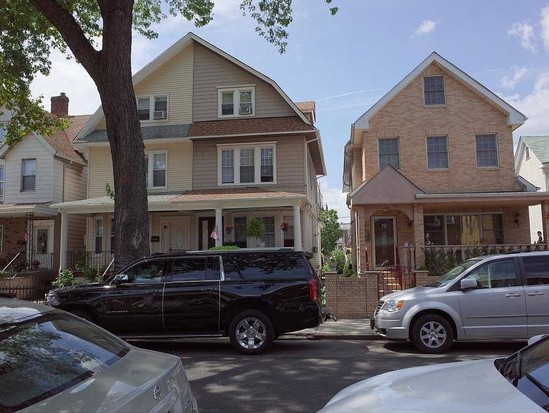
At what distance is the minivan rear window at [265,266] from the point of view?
900 cm

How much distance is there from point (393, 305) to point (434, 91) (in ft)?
43.4

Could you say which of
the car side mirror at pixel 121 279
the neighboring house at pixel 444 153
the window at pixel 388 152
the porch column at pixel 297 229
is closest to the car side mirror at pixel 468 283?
the car side mirror at pixel 121 279

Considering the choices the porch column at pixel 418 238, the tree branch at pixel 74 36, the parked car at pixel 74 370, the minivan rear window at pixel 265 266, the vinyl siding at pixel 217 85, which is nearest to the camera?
the parked car at pixel 74 370

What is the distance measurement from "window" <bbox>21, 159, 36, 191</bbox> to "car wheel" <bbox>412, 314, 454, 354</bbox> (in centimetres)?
1942

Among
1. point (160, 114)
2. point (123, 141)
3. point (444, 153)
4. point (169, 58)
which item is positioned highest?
point (169, 58)

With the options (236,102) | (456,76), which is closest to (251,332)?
(236,102)

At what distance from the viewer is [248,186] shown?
19.8 meters

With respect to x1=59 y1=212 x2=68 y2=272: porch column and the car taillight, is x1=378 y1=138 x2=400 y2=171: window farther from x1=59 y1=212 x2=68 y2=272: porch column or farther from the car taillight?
x1=59 y1=212 x2=68 y2=272: porch column

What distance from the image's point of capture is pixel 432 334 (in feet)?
28.4

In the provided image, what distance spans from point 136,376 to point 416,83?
18914 mm

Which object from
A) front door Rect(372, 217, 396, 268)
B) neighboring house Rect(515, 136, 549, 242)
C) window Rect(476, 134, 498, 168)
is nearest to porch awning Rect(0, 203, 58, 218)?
front door Rect(372, 217, 396, 268)

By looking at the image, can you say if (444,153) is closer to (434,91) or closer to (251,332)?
(434,91)

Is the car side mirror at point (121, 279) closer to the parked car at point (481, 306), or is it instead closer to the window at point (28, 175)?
the parked car at point (481, 306)

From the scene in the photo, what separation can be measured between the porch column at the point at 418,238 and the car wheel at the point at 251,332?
8.83 m
